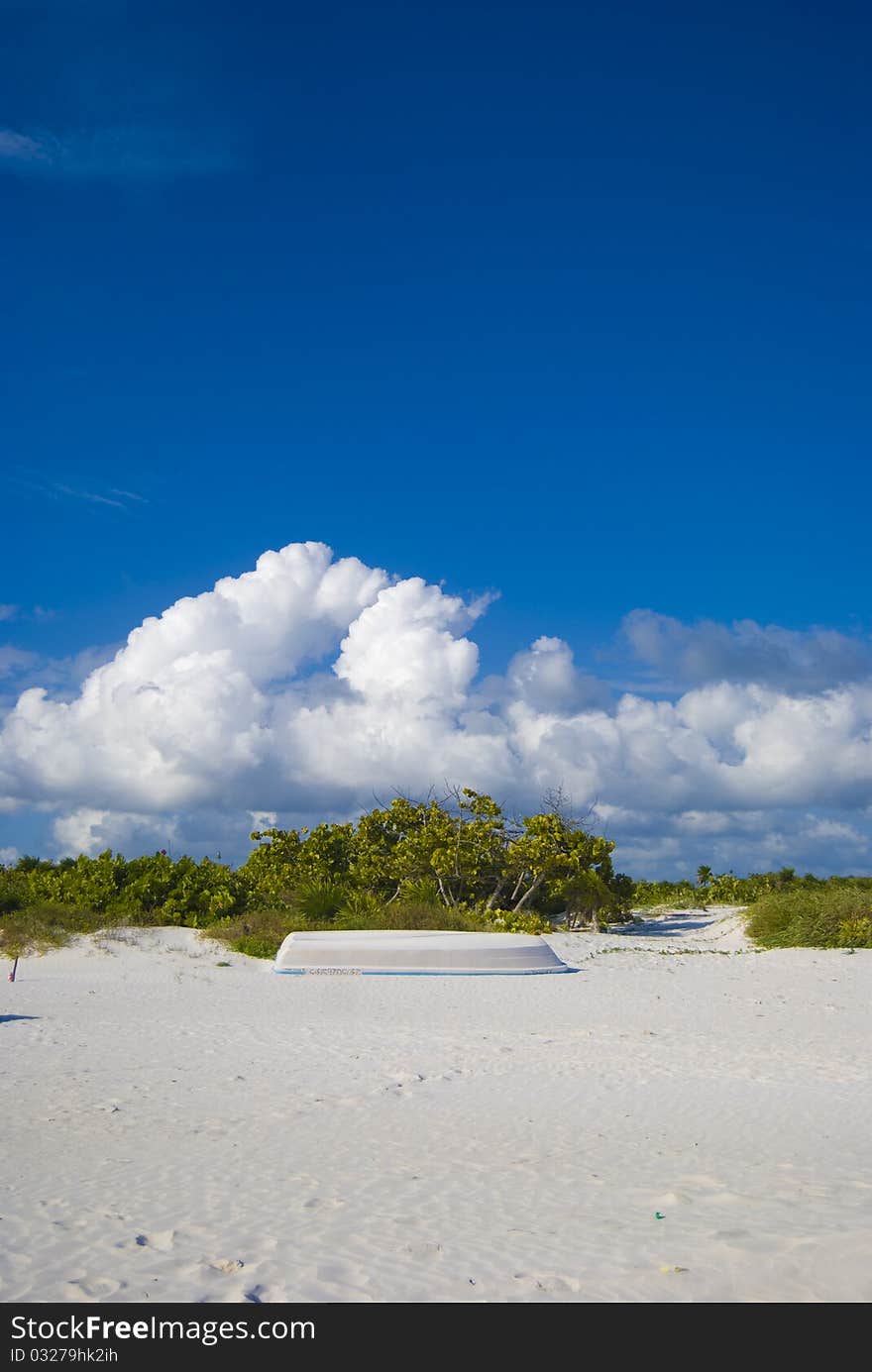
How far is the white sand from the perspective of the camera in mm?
4316

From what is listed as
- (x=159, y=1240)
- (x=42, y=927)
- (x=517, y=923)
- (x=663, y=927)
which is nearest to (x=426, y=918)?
(x=517, y=923)

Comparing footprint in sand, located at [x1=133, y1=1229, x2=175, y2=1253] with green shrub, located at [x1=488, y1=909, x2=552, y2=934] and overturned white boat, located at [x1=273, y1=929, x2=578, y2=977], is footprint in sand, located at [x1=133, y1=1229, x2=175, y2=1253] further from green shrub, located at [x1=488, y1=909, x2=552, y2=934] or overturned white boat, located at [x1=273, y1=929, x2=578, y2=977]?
green shrub, located at [x1=488, y1=909, x2=552, y2=934]

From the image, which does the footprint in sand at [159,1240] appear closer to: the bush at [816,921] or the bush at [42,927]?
the bush at [42,927]

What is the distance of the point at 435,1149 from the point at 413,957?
1142cm

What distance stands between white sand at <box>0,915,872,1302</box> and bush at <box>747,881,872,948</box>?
645 centimetres

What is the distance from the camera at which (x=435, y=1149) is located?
6672 millimetres

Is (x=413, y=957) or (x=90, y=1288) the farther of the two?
(x=413, y=957)

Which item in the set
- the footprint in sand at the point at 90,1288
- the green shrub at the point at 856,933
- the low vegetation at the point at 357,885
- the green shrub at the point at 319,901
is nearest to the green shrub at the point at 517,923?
the low vegetation at the point at 357,885

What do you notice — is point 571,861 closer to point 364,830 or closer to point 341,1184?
point 364,830

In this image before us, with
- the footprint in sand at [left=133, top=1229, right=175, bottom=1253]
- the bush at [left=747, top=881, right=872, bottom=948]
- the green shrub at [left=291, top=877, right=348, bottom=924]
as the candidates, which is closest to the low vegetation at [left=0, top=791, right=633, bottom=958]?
the green shrub at [left=291, top=877, right=348, bottom=924]

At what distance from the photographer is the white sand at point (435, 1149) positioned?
14.2ft

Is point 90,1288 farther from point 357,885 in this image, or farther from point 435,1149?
point 357,885

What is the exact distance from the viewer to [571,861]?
2517 centimetres
